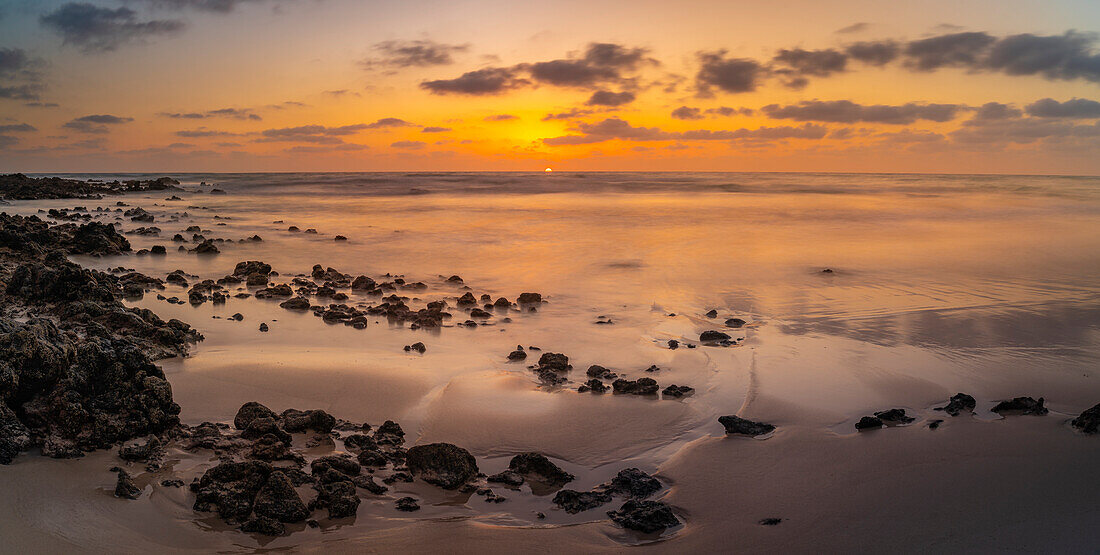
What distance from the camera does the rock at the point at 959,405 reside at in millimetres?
5727

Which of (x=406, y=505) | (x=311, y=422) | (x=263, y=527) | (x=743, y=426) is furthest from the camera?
(x=743, y=426)

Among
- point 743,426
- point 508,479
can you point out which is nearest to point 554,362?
point 743,426

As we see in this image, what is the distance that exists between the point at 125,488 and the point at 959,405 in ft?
21.3

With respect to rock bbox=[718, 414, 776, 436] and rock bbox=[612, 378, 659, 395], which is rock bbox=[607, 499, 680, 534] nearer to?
rock bbox=[718, 414, 776, 436]

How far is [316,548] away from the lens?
11.5 ft

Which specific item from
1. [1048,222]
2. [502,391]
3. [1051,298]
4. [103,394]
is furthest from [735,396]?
[1048,222]

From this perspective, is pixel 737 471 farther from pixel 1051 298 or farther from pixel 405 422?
pixel 1051 298

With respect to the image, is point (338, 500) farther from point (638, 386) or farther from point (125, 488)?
point (638, 386)

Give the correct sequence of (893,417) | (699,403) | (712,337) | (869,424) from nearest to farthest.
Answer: (869,424) → (893,417) → (699,403) → (712,337)

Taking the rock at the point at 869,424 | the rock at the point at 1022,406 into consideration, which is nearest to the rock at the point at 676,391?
the rock at the point at 869,424

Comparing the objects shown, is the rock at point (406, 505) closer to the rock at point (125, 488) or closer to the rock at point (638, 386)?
the rock at point (125, 488)

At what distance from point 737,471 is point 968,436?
7.03 ft

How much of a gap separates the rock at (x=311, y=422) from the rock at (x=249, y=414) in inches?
5.4

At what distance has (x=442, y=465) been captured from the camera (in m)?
4.32
